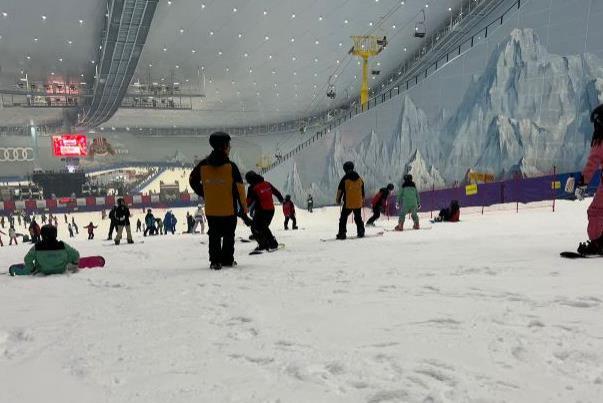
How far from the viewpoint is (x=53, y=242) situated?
4.38m

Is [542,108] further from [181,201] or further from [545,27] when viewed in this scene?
[181,201]

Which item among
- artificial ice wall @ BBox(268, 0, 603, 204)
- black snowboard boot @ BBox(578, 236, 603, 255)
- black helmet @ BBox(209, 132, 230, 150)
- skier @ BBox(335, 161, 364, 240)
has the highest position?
artificial ice wall @ BBox(268, 0, 603, 204)

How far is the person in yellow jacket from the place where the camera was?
13.8ft

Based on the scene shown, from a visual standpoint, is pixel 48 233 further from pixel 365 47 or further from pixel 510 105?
pixel 365 47

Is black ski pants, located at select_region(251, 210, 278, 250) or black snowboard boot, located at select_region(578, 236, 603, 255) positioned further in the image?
black ski pants, located at select_region(251, 210, 278, 250)

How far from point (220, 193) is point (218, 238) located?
1.62 feet

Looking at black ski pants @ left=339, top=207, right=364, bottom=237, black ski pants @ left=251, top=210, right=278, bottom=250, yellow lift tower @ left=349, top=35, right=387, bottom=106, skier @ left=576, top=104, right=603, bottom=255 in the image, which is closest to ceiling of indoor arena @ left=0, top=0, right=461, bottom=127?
yellow lift tower @ left=349, top=35, right=387, bottom=106

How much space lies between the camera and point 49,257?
4.28m

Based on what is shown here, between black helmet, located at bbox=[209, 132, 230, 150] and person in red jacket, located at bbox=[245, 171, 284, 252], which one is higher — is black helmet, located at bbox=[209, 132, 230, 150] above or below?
above

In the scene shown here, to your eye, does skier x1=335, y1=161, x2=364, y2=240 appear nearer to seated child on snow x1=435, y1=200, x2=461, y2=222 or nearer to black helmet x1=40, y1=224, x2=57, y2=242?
black helmet x1=40, y1=224, x2=57, y2=242

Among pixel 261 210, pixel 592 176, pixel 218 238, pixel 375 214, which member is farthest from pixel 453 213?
pixel 218 238

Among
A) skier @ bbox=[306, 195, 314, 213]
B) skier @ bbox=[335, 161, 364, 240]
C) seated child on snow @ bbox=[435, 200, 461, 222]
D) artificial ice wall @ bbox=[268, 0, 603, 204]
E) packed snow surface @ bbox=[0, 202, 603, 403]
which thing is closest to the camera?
packed snow surface @ bbox=[0, 202, 603, 403]

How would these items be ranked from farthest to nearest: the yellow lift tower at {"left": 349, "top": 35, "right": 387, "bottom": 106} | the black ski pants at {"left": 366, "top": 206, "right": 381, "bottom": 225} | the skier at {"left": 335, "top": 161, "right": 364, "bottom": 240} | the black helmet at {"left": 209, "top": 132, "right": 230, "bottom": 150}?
the yellow lift tower at {"left": 349, "top": 35, "right": 387, "bottom": 106}, the black ski pants at {"left": 366, "top": 206, "right": 381, "bottom": 225}, the skier at {"left": 335, "top": 161, "right": 364, "bottom": 240}, the black helmet at {"left": 209, "top": 132, "right": 230, "bottom": 150}

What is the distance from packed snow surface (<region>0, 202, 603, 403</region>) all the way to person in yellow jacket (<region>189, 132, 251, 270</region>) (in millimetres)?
851
